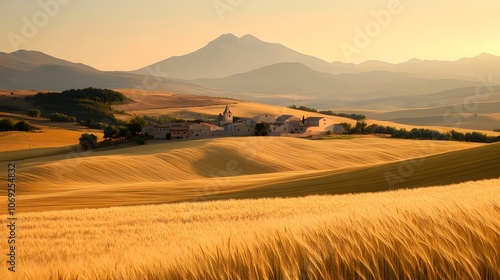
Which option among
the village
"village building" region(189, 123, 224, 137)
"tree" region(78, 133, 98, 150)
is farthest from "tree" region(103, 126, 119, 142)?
"village building" region(189, 123, 224, 137)

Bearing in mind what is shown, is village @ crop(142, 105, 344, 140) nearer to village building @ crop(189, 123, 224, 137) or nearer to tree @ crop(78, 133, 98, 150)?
village building @ crop(189, 123, 224, 137)

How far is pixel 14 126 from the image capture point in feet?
305

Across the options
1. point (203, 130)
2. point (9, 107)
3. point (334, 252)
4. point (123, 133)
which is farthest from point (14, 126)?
point (334, 252)

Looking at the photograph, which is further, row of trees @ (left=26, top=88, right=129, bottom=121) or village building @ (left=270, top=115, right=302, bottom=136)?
row of trees @ (left=26, top=88, right=129, bottom=121)

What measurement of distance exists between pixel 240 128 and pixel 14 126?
129 feet

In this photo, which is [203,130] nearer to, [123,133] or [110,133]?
[123,133]

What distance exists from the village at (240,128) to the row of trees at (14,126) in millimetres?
24862

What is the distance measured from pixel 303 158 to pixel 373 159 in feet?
29.0

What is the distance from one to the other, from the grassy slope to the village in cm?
1040

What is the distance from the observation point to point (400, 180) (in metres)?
28.1

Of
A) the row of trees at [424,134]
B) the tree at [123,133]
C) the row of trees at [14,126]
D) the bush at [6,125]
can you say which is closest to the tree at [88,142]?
the tree at [123,133]

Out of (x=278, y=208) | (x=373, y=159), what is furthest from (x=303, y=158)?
(x=278, y=208)

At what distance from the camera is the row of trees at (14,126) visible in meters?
91.2

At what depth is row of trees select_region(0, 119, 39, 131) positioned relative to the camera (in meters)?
91.2
